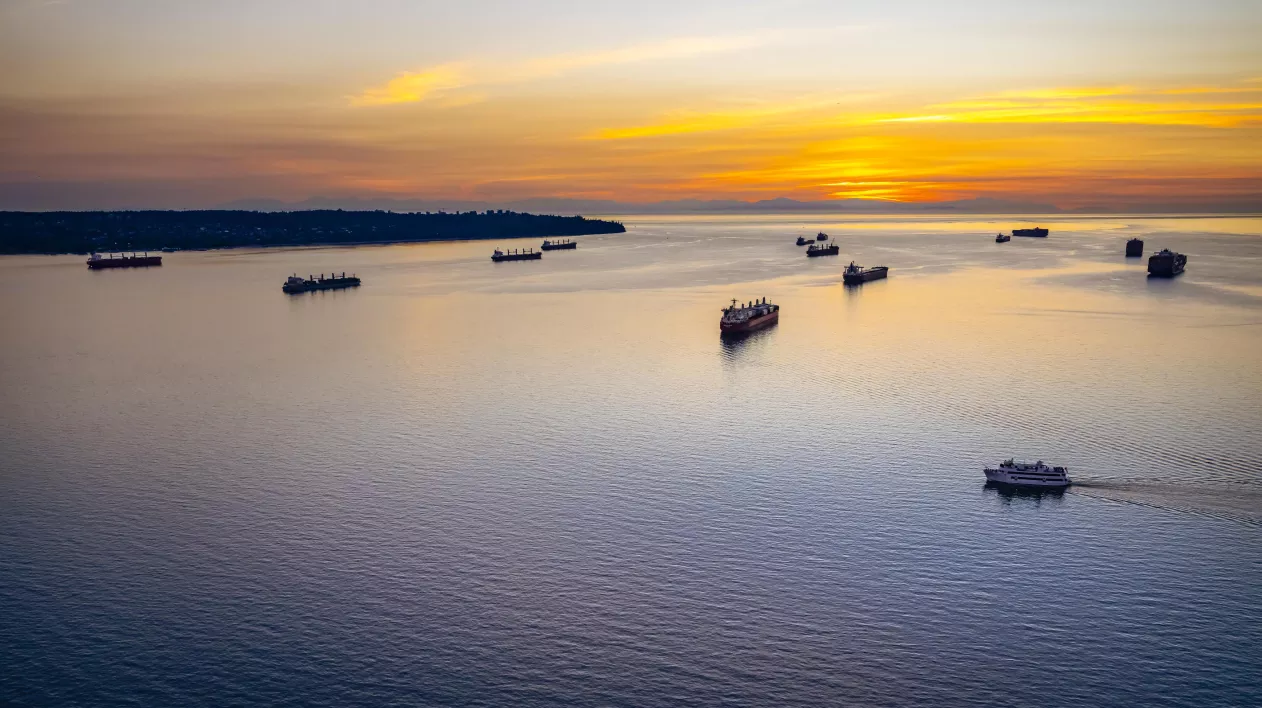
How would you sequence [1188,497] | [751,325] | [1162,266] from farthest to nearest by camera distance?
1. [1162,266]
2. [751,325]
3. [1188,497]

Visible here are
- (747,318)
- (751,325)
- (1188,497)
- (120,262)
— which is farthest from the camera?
(120,262)

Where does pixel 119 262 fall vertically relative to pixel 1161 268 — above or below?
above

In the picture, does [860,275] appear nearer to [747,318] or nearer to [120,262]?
[747,318]

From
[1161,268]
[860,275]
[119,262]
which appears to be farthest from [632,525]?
[119,262]

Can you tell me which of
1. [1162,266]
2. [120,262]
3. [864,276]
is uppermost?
[120,262]

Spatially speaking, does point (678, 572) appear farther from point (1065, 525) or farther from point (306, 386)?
point (306, 386)

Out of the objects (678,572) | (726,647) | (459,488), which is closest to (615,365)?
(459,488)
